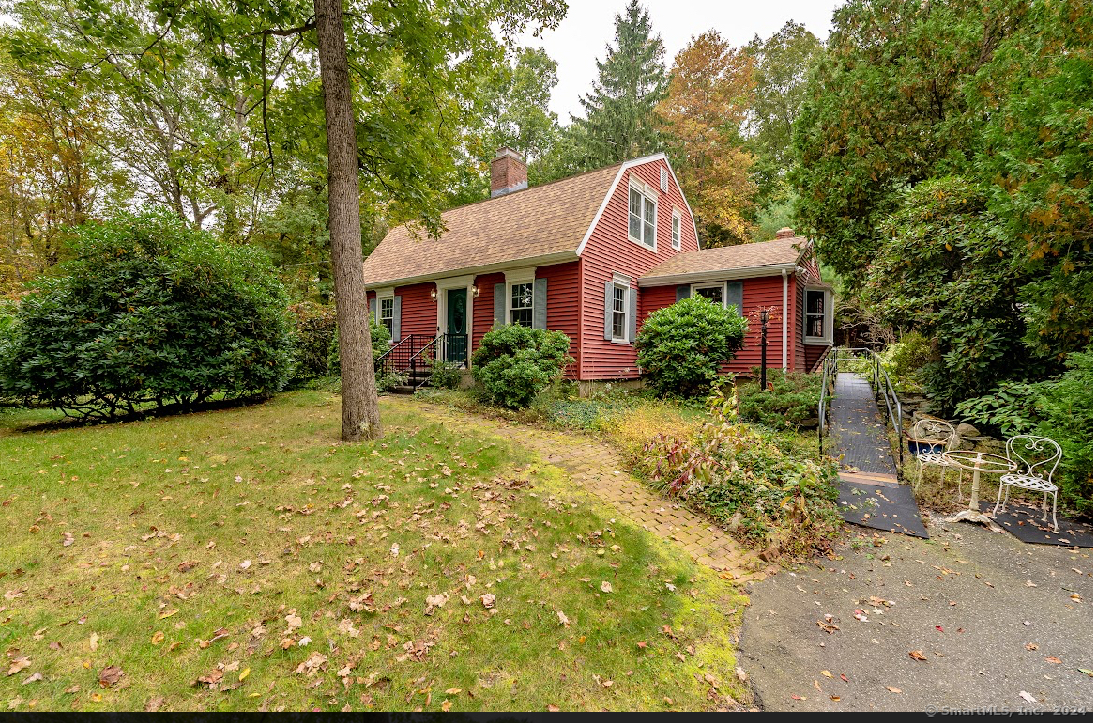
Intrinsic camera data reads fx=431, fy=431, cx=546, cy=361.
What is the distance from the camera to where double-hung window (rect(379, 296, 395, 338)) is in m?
15.3

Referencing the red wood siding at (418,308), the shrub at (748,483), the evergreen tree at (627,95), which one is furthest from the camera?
the evergreen tree at (627,95)

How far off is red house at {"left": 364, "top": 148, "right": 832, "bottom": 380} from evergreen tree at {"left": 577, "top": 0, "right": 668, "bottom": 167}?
1029 cm

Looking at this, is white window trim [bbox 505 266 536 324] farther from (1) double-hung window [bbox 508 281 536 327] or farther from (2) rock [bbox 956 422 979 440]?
(2) rock [bbox 956 422 979 440]

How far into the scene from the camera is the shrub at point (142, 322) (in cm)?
647

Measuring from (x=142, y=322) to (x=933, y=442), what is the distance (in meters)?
12.4

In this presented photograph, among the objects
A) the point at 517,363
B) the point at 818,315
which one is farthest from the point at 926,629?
the point at 818,315

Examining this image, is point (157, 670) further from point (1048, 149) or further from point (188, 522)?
point (1048, 149)

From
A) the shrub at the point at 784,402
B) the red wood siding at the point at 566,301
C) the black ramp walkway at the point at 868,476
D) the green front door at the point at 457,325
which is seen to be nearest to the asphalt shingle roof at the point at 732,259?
the red wood siding at the point at 566,301

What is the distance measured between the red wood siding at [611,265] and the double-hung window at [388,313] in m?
7.66

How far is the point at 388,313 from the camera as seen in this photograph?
15625 mm

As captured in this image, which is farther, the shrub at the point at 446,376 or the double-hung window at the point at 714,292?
the double-hung window at the point at 714,292

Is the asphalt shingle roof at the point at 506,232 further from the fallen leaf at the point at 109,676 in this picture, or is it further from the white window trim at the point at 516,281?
the fallen leaf at the point at 109,676

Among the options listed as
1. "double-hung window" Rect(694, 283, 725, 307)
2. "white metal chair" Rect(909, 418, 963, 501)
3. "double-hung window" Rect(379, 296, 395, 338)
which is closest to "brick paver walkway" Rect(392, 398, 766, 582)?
"white metal chair" Rect(909, 418, 963, 501)

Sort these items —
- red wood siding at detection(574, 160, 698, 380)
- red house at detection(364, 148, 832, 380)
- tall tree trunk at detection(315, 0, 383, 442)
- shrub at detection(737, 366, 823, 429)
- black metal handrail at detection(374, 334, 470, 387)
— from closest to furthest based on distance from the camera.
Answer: tall tree trunk at detection(315, 0, 383, 442) → shrub at detection(737, 366, 823, 429) → red wood siding at detection(574, 160, 698, 380) → red house at detection(364, 148, 832, 380) → black metal handrail at detection(374, 334, 470, 387)
